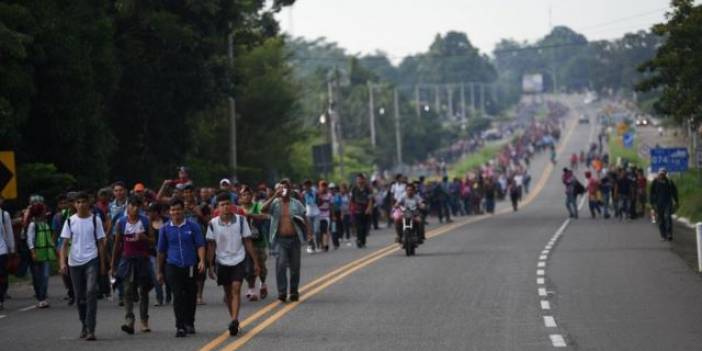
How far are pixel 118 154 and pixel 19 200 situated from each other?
42.5 feet

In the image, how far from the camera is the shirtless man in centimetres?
2311

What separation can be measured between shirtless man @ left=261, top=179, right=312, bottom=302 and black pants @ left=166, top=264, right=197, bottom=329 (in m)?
4.19

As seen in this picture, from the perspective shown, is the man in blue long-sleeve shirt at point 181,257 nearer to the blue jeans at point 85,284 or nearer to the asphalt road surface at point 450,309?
the asphalt road surface at point 450,309

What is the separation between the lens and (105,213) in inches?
956

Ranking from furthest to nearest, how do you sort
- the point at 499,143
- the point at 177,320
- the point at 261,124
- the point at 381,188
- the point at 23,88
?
the point at 499,143 < the point at 261,124 < the point at 381,188 < the point at 23,88 < the point at 177,320

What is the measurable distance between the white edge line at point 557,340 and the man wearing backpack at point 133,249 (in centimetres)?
496

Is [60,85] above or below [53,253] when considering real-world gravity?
above

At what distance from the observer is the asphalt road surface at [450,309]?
57.6 ft

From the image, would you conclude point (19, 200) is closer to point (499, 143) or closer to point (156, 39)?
point (156, 39)

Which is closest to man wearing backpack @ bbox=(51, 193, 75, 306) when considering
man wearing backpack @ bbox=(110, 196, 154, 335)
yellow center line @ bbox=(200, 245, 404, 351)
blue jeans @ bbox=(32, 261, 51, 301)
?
blue jeans @ bbox=(32, 261, 51, 301)

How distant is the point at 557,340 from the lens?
1717 cm

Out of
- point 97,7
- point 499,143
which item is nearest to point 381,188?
point 97,7

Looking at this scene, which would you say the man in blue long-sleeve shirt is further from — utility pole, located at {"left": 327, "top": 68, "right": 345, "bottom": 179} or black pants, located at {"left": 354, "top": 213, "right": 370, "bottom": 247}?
utility pole, located at {"left": 327, "top": 68, "right": 345, "bottom": 179}

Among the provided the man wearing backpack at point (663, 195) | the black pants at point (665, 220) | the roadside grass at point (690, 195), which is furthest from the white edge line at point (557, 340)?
the roadside grass at point (690, 195)
